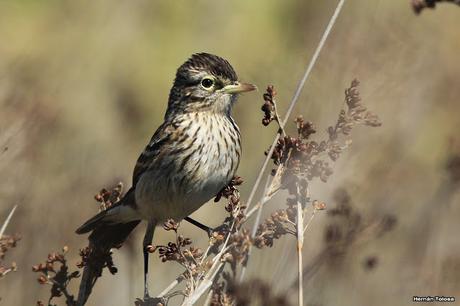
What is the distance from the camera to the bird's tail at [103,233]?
554cm

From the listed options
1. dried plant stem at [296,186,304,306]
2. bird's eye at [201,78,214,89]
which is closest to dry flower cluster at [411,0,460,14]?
dried plant stem at [296,186,304,306]

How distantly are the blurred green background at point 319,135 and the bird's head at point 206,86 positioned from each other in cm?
25

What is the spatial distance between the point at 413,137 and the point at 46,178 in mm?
2637

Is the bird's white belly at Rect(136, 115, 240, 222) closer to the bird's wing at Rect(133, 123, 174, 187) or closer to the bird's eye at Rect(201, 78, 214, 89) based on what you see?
the bird's wing at Rect(133, 123, 174, 187)

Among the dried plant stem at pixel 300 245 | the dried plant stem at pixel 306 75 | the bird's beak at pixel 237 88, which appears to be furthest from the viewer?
the bird's beak at pixel 237 88

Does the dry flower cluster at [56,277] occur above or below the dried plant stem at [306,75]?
below

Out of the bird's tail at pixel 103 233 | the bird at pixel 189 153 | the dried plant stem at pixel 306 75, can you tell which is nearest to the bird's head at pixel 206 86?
the bird at pixel 189 153

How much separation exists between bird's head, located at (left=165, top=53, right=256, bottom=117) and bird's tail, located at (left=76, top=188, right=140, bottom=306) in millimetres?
834

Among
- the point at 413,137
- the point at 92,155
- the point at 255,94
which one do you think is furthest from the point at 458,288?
the point at 255,94

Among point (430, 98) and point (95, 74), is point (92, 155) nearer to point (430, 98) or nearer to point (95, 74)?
point (430, 98)

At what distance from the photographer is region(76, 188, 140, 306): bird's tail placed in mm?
5539

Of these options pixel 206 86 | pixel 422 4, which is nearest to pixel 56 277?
pixel 206 86

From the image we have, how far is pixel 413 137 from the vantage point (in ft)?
22.5

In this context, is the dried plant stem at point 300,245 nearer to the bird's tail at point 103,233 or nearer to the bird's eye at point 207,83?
the bird's tail at point 103,233
